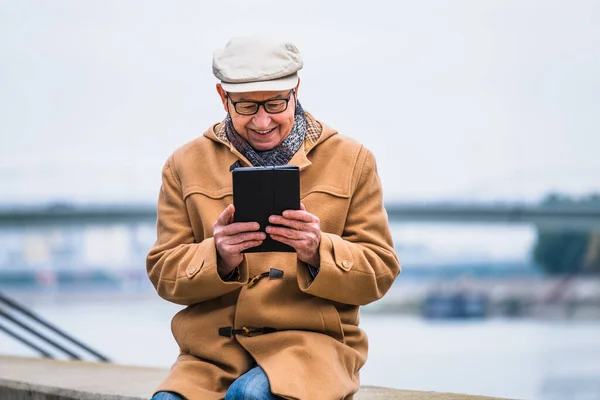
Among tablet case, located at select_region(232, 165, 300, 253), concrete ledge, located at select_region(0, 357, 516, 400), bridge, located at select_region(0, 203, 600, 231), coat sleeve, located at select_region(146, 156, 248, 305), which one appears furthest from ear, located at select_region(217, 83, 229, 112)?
bridge, located at select_region(0, 203, 600, 231)

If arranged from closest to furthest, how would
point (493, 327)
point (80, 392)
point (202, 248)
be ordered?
point (202, 248) < point (80, 392) < point (493, 327)

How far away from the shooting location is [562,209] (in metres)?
34.5

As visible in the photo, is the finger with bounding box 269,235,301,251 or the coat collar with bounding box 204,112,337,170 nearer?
the finger with bounding box 269,235,301,251

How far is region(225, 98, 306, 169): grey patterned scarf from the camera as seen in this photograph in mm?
2637

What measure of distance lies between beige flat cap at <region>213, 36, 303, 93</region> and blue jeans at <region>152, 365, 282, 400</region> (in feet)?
2.07

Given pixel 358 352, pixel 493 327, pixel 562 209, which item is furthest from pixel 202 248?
pixel 493 327

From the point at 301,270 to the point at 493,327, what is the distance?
62.3 meters

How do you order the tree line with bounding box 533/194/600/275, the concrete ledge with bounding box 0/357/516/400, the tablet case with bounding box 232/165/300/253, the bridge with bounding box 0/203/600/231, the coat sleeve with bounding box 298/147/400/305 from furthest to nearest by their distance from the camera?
the tree line with bounding box 533/194/600/275 < the bridge with bounding box 0/203/600/231 < the concrete ledge with bounding box 0/357/516/400 < the coat sleeve with bounding box 298/147/400/305 < the tablet case with bounding box 232/165/300/253

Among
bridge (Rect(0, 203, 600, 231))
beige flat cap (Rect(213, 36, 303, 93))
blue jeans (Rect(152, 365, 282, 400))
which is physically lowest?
bridge (Rect(0, 203, 600, 231))

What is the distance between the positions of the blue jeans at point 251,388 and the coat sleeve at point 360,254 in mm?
215

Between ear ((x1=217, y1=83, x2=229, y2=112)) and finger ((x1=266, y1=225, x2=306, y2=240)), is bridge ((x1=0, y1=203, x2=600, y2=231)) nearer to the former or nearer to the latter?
ear ((x1=217, y1=83, x2=229, y2=112))

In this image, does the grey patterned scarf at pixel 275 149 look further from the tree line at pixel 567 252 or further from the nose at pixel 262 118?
the tree line at pixel 567 252

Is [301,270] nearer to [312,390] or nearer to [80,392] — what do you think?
[312,390]

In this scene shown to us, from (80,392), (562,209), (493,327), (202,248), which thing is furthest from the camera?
(493,327)
